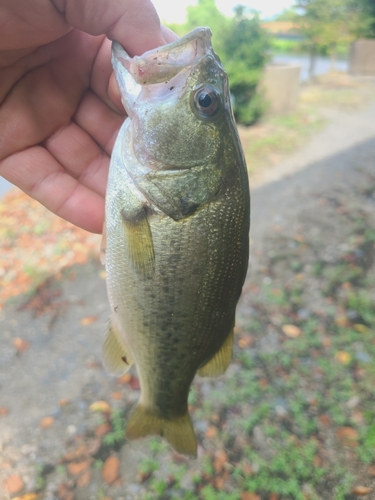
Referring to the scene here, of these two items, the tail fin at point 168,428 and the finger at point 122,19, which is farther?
the tail fin at point 168,428

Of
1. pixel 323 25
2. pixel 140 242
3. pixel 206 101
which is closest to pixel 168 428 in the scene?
pixel 140 242

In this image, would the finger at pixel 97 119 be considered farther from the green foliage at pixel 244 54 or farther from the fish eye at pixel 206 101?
the green foliage at pixel 244 54

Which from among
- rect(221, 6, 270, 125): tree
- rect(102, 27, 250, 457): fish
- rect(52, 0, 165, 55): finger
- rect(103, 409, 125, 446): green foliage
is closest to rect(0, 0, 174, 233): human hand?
rect(52, 0, 165, 55): finger

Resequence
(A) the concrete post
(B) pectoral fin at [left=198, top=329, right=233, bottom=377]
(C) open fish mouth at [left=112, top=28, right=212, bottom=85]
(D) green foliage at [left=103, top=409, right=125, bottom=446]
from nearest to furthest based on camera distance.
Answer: (C) open fish mouth at [left=112, top=28, right=212, bottom=85], (B) pectoral fin at [left=198, top=329, right=233, bottom=377], (D) green foliage at [left=103, top=409, right=125, bottom=446], (A) the concrete post

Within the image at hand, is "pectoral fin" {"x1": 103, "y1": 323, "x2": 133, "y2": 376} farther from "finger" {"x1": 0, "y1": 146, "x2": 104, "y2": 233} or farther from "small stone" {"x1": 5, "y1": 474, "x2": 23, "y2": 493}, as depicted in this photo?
"small stone" {"x1": 5, "y1": 474, "x2": 23, "y2": 493}

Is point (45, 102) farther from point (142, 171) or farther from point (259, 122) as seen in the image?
point (259, 122)

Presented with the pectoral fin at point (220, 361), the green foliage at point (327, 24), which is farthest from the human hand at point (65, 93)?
the green foliage at point (327, 24)
